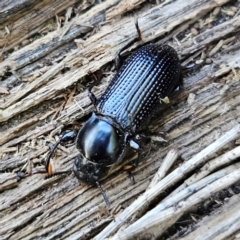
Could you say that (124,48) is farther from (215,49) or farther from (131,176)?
(131,176)

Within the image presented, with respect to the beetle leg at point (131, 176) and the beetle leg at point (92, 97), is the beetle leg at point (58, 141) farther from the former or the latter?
the beetle leg at point (131, 176)

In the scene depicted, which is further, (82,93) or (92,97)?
(82,93)

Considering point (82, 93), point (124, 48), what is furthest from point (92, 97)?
point (124, 48)

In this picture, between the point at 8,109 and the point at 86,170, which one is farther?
the point at 8,109

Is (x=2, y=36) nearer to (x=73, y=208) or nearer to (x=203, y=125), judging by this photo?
(x=73, y=208)

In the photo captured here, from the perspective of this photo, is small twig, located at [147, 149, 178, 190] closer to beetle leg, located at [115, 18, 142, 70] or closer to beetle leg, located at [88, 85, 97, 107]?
beetle leg, located at [88, 85, 97, 107]

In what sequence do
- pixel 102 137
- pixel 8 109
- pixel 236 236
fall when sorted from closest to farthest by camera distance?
pixel 236 236, pixel 102 137, pixel 8 109

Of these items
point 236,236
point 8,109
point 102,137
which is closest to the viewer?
point 236,236

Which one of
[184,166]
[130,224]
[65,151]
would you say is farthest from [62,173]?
[184,166]
